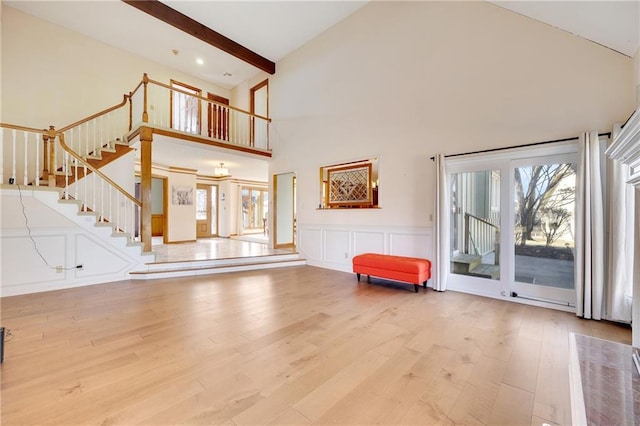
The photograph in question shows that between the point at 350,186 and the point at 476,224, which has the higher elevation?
the point at 350,186

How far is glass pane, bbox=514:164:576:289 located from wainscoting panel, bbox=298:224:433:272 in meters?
1.27

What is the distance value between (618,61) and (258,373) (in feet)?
16.6

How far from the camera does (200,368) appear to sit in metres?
2.06

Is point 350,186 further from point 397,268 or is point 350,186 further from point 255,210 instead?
point 255,210

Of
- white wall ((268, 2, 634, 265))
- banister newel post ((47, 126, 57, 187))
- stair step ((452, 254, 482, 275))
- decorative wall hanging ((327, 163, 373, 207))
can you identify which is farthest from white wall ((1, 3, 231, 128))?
stair step ((452, 254, 482, 275))

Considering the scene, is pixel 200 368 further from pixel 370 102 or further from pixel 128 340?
pixel 370 102

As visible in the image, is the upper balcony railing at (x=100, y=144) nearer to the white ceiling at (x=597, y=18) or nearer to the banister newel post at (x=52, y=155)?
the banister newel post at (x=52, y=155)

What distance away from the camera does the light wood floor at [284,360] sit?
1618 mm

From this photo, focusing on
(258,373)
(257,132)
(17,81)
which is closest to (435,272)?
(258,373)

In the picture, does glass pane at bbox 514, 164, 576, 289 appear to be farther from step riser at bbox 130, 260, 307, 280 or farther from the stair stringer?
the stair stringer

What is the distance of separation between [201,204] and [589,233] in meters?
11.6

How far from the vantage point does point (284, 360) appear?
218 centimetres

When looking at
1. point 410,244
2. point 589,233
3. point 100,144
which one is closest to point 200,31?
point 100,144

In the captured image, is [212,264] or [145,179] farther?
[212,264]
